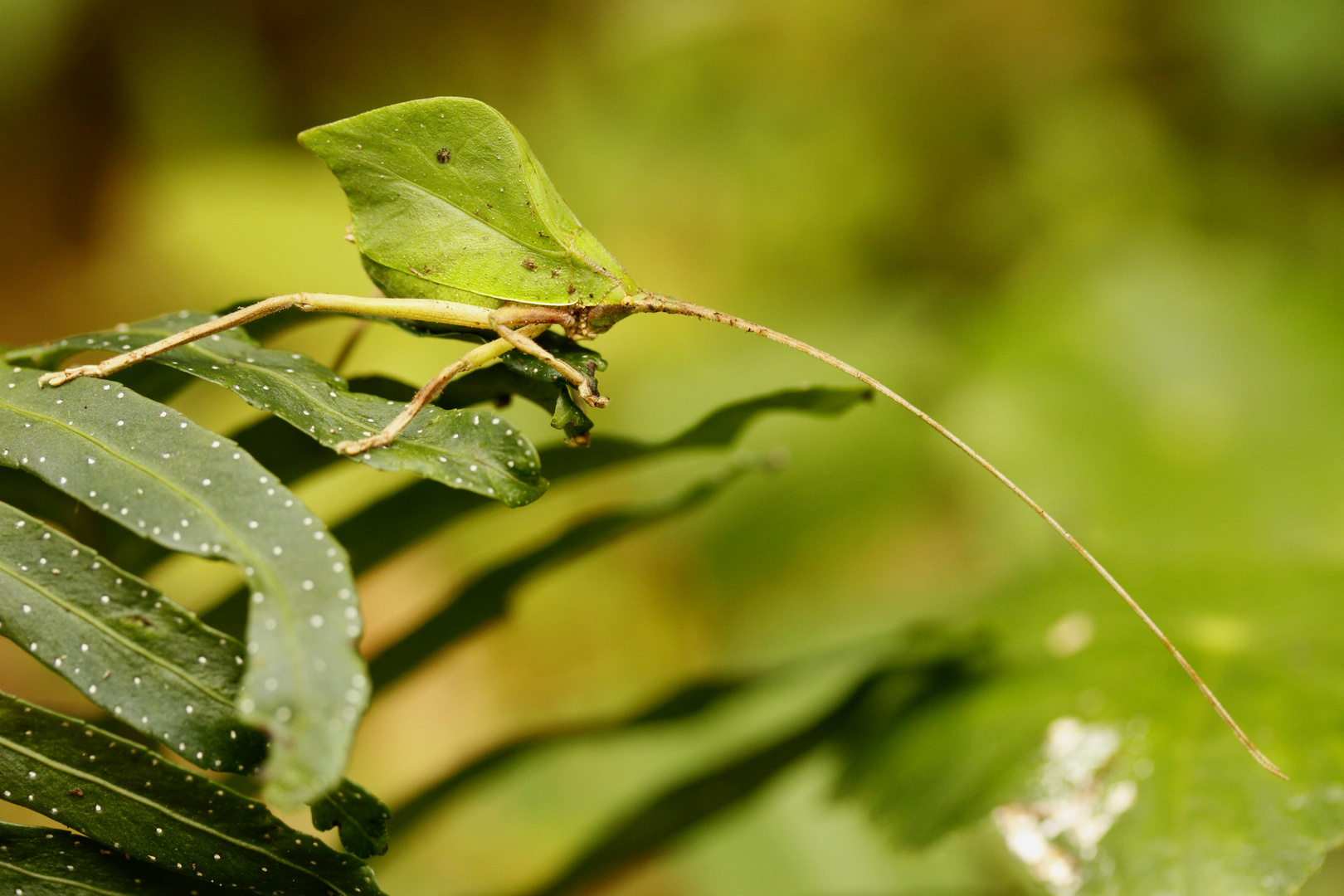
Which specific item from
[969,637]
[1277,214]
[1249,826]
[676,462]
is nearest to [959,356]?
[676,462]

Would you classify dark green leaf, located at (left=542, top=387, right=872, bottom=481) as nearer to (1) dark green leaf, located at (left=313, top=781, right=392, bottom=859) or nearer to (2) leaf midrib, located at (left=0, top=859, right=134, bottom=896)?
(1) dark green leaf, located at (left=313, top=781, right=392, bottom=859)

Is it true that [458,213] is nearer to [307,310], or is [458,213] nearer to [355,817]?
[307,310]

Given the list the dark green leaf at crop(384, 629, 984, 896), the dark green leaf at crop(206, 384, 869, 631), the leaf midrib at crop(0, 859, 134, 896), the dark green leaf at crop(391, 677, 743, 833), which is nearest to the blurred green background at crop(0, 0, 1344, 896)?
the dark green leaf at crop(384, 629, 984, 896)

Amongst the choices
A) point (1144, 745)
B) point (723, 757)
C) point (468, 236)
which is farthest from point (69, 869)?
point (1144, 745)

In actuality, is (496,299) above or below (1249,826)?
above

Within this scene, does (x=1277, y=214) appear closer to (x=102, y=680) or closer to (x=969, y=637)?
(x=969, y=637)
